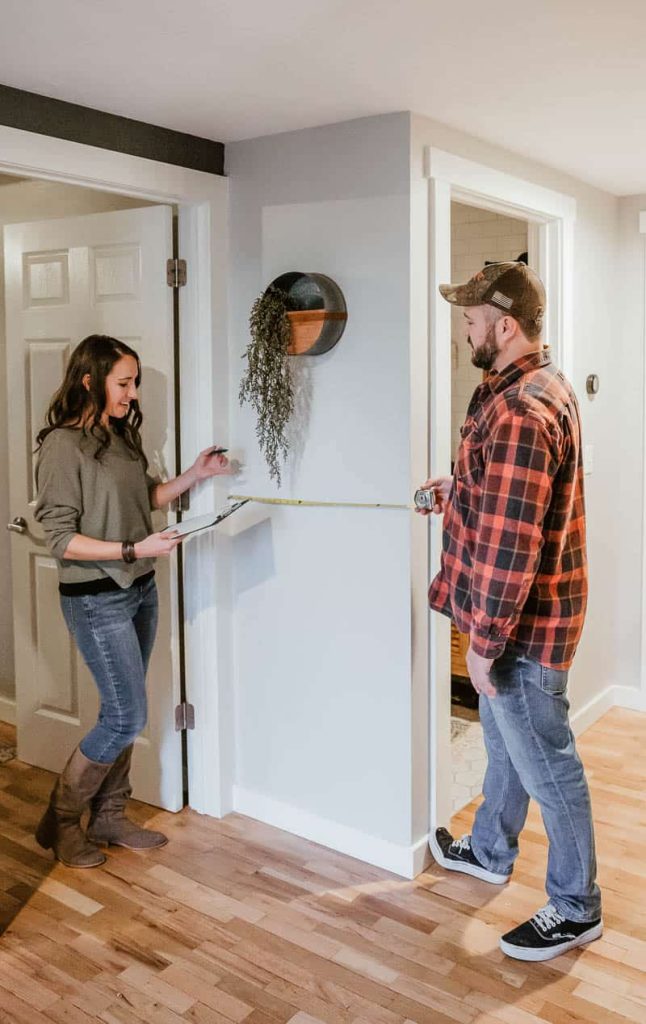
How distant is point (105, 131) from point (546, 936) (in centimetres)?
252

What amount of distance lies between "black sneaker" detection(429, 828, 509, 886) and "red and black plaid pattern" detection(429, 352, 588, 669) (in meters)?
0.82

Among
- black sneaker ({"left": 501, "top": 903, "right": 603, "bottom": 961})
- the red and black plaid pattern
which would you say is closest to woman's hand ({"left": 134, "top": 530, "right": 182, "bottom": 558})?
the red and black plaid pattern

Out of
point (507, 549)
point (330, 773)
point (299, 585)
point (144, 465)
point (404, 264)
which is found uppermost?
point (404, 264)

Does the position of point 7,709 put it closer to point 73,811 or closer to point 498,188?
point 73,811

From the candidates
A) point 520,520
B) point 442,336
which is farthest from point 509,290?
point 520,520

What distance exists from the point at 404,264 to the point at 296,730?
60.1 inches

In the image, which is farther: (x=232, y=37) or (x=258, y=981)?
(x=258, y=981)

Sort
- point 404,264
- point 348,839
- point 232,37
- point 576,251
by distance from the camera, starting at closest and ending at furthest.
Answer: point 232,37 < point 404,264 < point 348,839 < point 576,251

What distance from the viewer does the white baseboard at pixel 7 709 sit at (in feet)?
13.7

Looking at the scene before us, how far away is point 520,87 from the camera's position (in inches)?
98.7

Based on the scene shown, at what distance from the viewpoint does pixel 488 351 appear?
2473 millimetres

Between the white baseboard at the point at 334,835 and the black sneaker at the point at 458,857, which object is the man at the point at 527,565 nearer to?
the black sneaker at the point at 458,857

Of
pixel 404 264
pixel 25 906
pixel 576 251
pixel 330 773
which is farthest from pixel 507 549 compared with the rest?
pixel 576 251

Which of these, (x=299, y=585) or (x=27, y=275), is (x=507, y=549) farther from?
(x=27, y=275)
